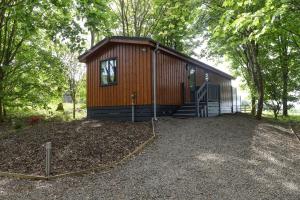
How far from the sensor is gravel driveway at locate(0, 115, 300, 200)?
5.68 meters

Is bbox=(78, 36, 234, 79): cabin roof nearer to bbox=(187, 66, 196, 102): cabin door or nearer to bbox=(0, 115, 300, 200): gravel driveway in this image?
bbox=(187, 66, 196, 102): cabin door

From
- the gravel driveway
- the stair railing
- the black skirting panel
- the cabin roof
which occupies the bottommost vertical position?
the gravel driveway

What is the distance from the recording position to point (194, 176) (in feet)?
21.5

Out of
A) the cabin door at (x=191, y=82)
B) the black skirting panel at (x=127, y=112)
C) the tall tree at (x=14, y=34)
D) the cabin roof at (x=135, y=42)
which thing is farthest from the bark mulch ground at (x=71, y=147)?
the cabin door at (x=191, y=82)

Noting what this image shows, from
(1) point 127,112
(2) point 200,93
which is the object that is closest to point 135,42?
(1) point 127,112

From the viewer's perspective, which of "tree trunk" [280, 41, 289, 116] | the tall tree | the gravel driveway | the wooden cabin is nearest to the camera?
the gravel driveway

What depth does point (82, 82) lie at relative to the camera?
2555 cm

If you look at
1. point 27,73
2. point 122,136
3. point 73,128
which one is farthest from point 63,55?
point 122,136

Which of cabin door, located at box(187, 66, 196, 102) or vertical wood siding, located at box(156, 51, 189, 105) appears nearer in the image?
vertical wood siding, located at box(156, 51, 189, 105)

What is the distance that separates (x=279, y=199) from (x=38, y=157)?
6.69 m

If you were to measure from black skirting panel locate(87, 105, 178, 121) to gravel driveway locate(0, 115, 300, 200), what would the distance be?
382 cm

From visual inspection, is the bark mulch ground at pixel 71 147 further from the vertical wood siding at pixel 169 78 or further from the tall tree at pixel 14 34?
the tall tree at pixel 14 34

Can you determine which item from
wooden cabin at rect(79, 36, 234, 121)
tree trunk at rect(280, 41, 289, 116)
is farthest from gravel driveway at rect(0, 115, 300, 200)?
tree trunk at rect(280, 41, 289, 116)

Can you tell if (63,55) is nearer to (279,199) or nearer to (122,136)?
(122,136)
